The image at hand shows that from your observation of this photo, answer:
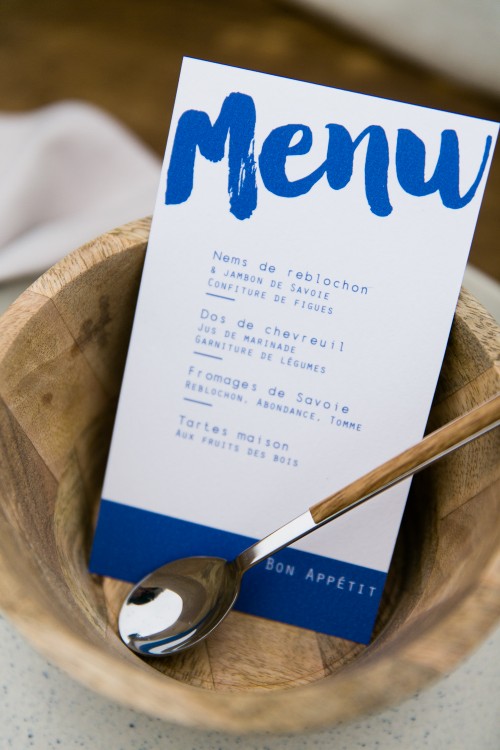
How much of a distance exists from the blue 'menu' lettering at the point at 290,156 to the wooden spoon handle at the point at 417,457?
136 millimetres

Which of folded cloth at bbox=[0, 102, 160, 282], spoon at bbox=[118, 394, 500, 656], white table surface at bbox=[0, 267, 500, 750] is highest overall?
folded cloth at bbox=[0, 102, 160, 282]

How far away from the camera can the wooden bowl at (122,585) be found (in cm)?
33

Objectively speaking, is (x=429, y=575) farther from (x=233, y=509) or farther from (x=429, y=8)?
(x=429, y=8)

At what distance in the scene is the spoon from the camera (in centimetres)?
42

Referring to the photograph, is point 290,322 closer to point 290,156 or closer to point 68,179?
point 290,156

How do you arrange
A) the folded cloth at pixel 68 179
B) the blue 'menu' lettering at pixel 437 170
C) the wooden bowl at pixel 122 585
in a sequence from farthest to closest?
the folded cloth at pixel 68 179, the blue 'menu' lettering at pixel 437 170, the wooden bowl at pixel 122 585

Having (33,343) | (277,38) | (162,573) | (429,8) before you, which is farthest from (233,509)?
(277,38)

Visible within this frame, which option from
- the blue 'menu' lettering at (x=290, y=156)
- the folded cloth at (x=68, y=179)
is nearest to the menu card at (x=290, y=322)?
the blue 'menu' lettering at (x=290, y=156)

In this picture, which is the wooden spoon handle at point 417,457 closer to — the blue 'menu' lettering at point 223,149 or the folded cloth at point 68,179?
the blue 'menu' lettering at point 223,149

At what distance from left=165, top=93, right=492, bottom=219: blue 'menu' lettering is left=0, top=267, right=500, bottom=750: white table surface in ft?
0.95

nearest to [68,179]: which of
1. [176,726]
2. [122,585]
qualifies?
[122,585]

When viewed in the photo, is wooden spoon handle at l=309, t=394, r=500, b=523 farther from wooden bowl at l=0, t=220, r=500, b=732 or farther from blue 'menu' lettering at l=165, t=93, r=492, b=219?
blue 'menu' lettering at l=165, t=93, r=492, b=219

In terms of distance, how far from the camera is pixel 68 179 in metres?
0.72

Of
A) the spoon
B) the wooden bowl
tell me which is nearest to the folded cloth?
the wooden bowl
